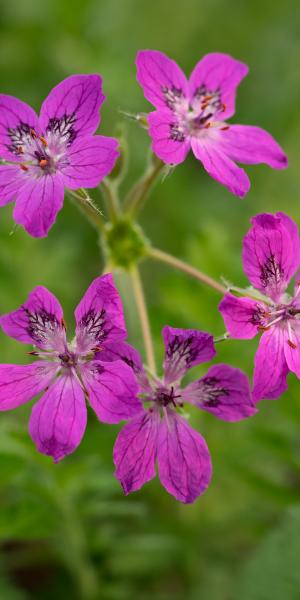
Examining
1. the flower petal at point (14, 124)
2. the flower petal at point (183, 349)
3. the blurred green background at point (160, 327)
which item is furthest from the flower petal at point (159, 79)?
the flower petal at point (183, 349)

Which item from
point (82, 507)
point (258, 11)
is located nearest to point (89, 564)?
point (82, 507)

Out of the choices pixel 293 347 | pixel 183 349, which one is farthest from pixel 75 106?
pixel 293 347

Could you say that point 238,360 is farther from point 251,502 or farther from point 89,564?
point 89,564

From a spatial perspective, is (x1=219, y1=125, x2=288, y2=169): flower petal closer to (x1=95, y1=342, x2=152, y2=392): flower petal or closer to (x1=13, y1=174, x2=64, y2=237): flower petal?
(x1=13, y1=174, x2=64, y2=237): flower petal

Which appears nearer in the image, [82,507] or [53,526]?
[53,526]

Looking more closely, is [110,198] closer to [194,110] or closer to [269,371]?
[194,110]

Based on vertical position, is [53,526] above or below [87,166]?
below

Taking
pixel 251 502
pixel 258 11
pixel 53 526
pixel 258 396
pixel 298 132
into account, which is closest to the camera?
pixel 258 396

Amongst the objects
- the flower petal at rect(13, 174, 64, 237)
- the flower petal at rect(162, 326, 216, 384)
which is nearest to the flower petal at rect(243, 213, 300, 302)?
the flower petal at rect(162, 326, 216, 384)
